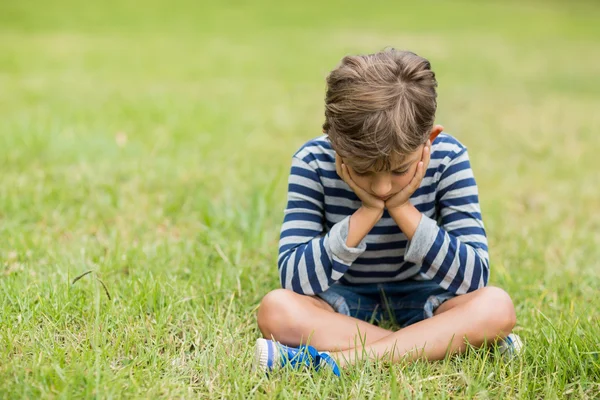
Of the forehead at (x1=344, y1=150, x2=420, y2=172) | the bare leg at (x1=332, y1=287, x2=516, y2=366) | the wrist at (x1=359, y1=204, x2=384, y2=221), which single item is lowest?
the bare leg at (x1=332, y1=287, x2=516, y2=366)

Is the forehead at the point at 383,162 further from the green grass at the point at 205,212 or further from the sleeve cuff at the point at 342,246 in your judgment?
the green grass at the point at 205,212

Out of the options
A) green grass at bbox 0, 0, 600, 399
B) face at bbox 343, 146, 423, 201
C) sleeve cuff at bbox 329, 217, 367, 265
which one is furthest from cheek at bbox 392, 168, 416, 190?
green grass at bbox 0, 0, 600, 399

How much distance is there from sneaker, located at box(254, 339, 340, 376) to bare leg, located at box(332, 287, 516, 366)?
84 millimetres

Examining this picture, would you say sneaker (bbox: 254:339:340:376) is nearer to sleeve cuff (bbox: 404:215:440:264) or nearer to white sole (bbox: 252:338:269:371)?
white sole (bbox: 252:338:269:371)

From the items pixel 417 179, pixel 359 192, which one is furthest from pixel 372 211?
pixel 417 179

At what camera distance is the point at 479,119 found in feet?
22.0

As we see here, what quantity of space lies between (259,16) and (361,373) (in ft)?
44.4

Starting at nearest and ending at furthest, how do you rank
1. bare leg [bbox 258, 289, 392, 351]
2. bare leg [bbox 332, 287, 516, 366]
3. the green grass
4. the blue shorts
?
1. the green grass
2. bare leg [bbox 332, 287, 516, 366]
3. bare leg [bbox 258, 289, 392, 351]
4. the blue shorts

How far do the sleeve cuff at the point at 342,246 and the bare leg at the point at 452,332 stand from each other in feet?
0.97

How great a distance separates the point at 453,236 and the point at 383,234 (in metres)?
0.26

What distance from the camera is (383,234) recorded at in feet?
8.70

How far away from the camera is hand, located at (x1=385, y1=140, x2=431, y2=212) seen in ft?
7.86

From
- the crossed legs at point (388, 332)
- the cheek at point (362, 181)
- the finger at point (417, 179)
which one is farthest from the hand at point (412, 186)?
the crossed legs at point (388, 332)

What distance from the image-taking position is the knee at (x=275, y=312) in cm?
241
